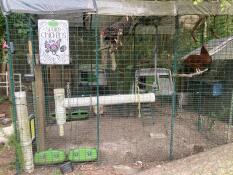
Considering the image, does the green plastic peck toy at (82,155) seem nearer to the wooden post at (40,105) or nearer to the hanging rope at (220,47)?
the wooden post at (40,105)

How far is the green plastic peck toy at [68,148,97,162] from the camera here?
5082 millimetres

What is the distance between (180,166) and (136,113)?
2.83m

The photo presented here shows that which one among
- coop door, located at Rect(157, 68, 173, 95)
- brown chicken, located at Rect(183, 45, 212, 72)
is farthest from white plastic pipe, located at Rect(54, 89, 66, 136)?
brown chicken, located at Rect(183, 45, 212, 72)

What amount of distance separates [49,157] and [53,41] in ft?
5.97

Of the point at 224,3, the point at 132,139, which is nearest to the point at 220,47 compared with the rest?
the point at 224,3

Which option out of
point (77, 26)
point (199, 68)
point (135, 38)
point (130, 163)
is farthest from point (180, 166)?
point (135, 38)

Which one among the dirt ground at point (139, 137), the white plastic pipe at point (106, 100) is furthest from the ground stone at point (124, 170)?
the white plastic pipe at point (106, 100)

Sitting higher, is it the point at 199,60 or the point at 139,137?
the point at 199,60

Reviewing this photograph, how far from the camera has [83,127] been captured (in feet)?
22.0

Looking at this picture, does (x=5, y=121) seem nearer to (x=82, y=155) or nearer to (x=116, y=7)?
(x=82, y=155)

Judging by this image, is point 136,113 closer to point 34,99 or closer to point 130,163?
point 130,163

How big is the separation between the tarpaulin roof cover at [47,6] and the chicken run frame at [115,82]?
14 mm

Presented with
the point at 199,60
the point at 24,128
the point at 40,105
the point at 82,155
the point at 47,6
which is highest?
the point at 47,6

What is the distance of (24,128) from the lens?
187 inches
